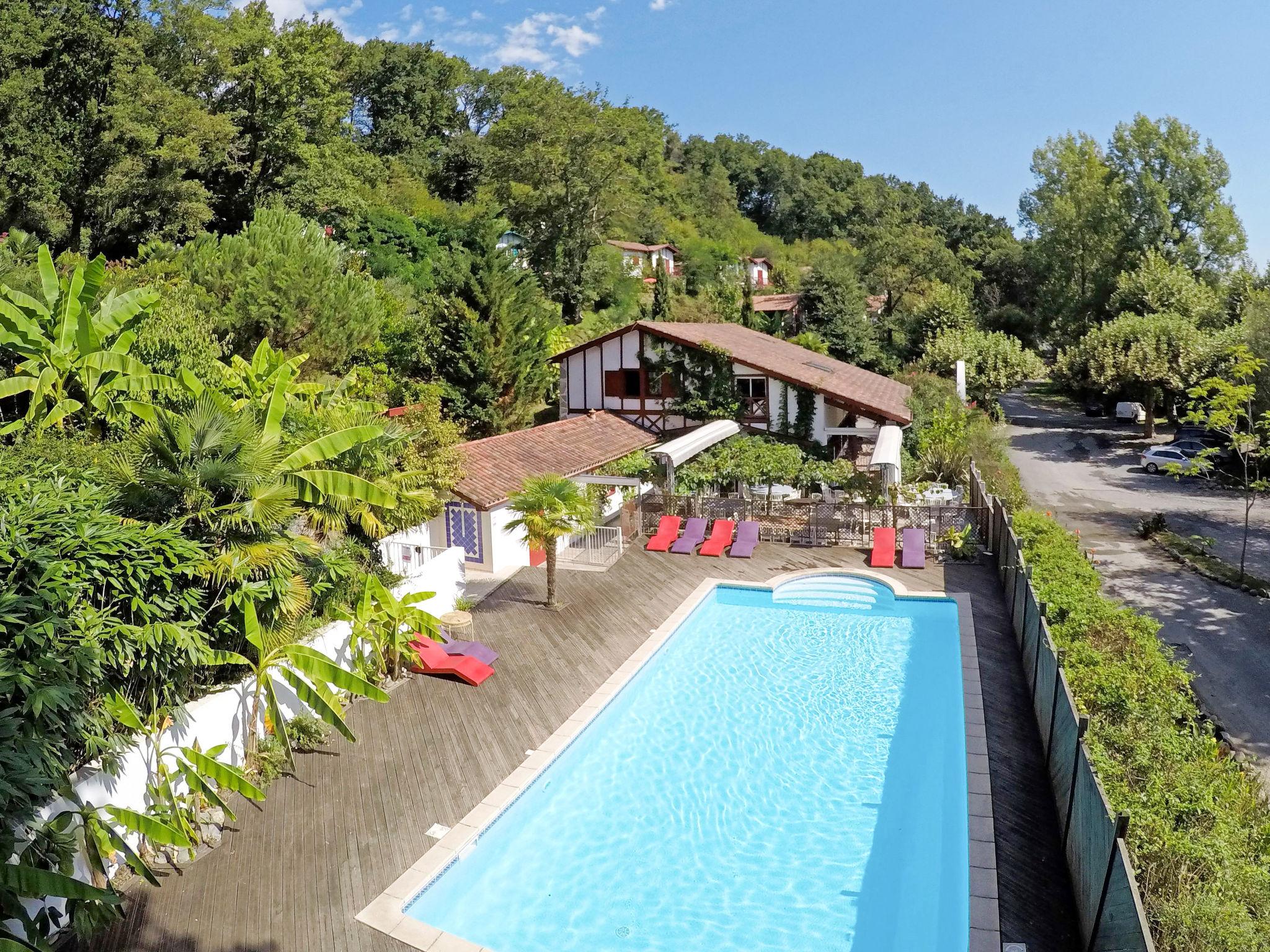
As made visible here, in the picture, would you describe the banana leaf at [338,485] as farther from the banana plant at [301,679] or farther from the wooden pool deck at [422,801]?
the wooden pool deck at [422,801]

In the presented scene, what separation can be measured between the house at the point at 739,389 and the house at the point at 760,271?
140 feet

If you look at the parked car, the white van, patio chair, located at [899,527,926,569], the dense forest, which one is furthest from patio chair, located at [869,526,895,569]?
the white van

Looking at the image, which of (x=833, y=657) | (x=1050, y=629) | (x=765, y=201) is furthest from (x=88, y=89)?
(x=765, y=201)

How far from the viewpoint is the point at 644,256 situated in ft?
223

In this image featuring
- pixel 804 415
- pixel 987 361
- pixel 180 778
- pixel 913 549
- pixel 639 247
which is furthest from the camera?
pixel 639 247

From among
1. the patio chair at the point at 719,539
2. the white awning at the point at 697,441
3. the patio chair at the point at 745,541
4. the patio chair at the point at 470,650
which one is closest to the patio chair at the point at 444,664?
the patio chair at the point at 470,650

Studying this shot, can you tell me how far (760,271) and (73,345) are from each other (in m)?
71.0

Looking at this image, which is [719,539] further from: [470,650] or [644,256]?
[644,256]

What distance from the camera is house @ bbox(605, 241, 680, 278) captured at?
200ft

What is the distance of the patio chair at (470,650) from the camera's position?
51.0 feet

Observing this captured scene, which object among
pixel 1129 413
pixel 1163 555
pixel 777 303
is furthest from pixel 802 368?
pixel 1129 413

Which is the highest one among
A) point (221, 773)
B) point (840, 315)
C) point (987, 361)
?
point (840, 315)

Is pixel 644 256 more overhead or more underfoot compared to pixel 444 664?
more overhead

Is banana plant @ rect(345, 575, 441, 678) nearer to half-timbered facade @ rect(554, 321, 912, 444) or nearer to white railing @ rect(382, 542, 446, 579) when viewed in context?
white railing @ rect(382, 542, 446, 579)
